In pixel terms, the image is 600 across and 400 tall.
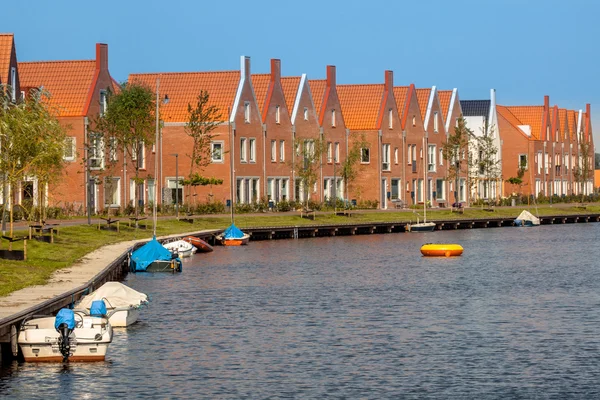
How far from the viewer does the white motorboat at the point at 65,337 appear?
34000 mm

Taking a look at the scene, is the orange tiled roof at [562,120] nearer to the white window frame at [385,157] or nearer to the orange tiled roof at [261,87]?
the white window frame at [385,157]

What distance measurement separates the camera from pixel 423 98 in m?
147

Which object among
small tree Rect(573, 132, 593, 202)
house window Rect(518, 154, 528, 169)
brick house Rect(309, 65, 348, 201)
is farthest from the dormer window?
small tree Rect(573, 132, 593, 202)

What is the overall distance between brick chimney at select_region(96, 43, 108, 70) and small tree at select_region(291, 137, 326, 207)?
2353 centimetres

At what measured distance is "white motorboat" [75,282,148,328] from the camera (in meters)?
41.3

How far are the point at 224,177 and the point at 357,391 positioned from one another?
259ft

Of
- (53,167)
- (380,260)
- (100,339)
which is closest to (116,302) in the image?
(100,339)

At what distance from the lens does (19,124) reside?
2362 inches

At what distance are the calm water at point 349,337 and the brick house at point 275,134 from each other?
137ft

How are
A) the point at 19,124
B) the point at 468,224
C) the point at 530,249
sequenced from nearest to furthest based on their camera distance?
the point at 19,124 < the point at 530,249 < the point at 468,224

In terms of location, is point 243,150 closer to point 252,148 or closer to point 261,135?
point 252,148

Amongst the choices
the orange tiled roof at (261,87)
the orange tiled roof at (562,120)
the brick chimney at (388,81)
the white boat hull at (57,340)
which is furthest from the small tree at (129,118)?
the orange tiled roof at (562,120)

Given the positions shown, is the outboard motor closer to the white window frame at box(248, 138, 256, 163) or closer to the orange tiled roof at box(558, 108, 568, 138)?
the white window frame at box(248, 138, 256, 163)

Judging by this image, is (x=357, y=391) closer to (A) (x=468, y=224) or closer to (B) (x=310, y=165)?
(B) (x=310, y=165)
